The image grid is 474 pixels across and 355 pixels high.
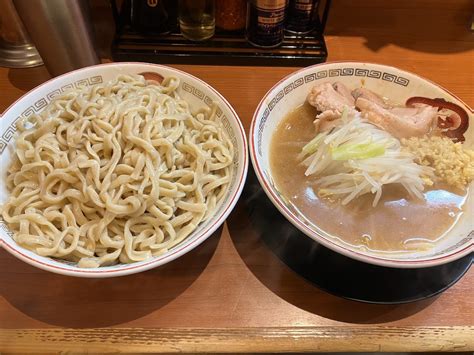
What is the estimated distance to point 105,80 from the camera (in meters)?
1.27

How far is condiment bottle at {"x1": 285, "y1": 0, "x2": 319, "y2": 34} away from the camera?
5.11 ft

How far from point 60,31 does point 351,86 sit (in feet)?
3.14

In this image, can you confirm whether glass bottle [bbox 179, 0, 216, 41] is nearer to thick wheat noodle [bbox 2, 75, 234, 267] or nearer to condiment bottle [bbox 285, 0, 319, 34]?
condiment bottle [bbox 285, 0, 319, 34]

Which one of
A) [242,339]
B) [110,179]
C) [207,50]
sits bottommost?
[242,339]

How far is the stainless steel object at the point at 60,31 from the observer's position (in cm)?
124

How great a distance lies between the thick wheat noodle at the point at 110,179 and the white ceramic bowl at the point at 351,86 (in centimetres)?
12

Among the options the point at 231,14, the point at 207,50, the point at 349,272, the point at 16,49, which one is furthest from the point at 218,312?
the point at 16,49

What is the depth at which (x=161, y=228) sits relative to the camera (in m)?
1.00

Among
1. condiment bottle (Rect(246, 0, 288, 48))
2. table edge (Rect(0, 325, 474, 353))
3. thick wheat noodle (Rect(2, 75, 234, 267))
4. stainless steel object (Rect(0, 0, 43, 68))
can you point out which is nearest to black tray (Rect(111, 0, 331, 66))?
condiment bottle (Rect(246, 0, 288, 48))

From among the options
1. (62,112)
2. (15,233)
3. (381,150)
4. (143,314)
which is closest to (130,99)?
(62,112)

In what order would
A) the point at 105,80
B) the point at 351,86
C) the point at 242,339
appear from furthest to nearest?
the point at 351,86 → the point at 105,80 → the point at 242,339

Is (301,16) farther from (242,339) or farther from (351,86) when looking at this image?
(242,339)

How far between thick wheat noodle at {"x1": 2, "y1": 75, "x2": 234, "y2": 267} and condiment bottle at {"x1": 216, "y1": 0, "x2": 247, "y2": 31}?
1.97 feet

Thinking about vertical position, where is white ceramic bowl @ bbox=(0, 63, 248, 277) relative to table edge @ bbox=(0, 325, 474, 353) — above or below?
above
